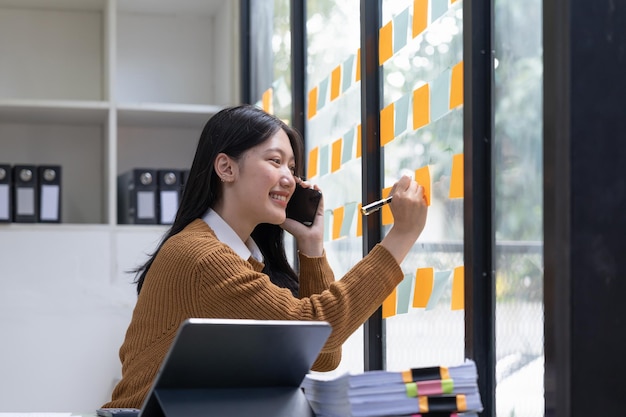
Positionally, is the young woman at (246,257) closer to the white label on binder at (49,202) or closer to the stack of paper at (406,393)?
A: the stack of paper at (406,393)

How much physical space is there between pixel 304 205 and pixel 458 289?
15.8 inches

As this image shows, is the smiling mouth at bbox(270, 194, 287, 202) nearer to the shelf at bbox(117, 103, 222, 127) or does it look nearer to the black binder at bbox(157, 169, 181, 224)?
Result: the black binder at bbox(157, 169, 181, 224)

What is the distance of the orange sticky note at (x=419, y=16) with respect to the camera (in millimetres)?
2479

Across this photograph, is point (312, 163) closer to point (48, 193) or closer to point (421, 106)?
point (421, 106)

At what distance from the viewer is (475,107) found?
216 centimetres

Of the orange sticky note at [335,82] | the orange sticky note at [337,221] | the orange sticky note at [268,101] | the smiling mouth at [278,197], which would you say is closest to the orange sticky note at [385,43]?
the orange sticky note at [335,82]

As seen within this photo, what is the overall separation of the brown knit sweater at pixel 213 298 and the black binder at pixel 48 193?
94.8 inches

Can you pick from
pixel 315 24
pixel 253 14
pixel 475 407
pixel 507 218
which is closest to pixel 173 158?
pixel 253 14

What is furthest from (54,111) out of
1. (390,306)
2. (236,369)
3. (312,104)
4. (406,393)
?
(406,393)

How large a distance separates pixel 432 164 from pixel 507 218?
14.1 inches

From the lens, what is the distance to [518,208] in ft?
6.72

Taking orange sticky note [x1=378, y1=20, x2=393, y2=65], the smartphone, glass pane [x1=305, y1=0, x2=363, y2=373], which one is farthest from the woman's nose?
glass pane [x1=305, y1=0, x2=363, y2=373]
